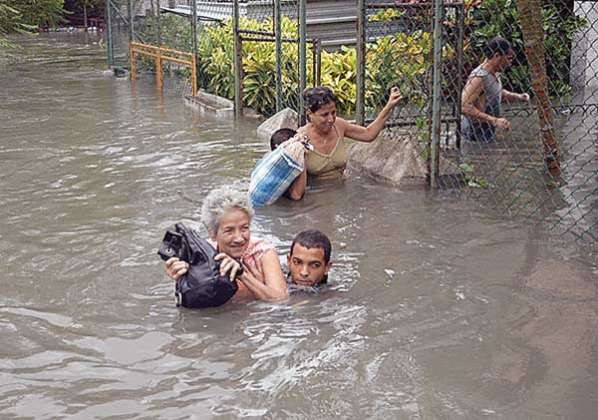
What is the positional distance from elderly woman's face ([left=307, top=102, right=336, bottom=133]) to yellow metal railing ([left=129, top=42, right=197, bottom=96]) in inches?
283

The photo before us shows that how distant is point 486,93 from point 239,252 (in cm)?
507

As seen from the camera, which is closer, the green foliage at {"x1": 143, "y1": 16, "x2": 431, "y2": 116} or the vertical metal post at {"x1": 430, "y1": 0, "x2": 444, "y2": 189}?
the vertical metal post at {"x1": 430, "y1": 0, "x2": 444, "y2": 189}

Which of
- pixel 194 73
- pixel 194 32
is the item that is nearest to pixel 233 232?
pixel 194 32

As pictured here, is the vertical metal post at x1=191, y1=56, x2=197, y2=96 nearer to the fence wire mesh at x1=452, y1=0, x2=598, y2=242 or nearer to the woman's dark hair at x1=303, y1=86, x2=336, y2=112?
the fence wire mesh at x1=452, y1=0, x2=598, y2=242

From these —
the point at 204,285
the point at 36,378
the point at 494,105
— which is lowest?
the point at 36,378

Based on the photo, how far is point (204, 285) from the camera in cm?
497

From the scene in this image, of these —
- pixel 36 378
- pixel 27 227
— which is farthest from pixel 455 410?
pixel 27 227

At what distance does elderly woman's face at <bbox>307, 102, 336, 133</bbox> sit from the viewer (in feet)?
26.4

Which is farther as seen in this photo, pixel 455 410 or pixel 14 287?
pixel 14 287

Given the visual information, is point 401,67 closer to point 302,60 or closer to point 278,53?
point 302,60

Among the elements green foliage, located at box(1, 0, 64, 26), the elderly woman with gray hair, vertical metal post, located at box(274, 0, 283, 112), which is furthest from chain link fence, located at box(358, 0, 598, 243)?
green foliage, located at box(1, 0, 64, 26)

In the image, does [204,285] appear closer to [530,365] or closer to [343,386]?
[343,386]

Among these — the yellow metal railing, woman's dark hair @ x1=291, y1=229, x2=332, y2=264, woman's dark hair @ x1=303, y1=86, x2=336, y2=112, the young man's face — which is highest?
the yellow metal railing

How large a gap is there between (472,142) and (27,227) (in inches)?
195
